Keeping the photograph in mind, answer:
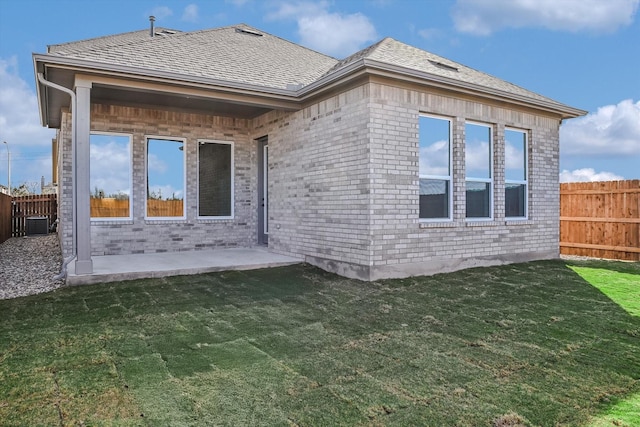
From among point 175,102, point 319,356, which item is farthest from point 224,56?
point 319,356

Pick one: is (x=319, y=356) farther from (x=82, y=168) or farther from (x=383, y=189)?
(x=82, y=168)

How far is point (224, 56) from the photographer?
9.31m

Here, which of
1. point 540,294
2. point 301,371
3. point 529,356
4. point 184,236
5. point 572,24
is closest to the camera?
point 301,371

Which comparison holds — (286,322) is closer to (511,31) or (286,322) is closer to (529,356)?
(529,356)

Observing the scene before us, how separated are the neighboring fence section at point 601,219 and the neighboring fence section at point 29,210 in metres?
18.1

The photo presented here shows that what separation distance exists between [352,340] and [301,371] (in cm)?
90

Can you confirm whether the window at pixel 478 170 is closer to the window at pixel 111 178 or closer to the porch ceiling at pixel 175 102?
→ the porch ceiling at pixel 175 102

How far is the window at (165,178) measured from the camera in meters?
9.40

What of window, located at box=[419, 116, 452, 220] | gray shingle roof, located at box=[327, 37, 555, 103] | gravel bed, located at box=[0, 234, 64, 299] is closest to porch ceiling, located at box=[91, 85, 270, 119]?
gray shingle roof, located at box=[327, 37, 555, 103]

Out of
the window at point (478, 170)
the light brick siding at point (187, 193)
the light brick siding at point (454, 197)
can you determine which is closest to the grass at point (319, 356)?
the light brick siding at point (454, 197)

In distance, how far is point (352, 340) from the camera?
13.3 feet

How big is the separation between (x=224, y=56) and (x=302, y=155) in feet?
9.68

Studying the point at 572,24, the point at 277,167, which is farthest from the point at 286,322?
the point at 572,24

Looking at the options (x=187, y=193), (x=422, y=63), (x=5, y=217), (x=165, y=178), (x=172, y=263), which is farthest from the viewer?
(x=5, y=217)
